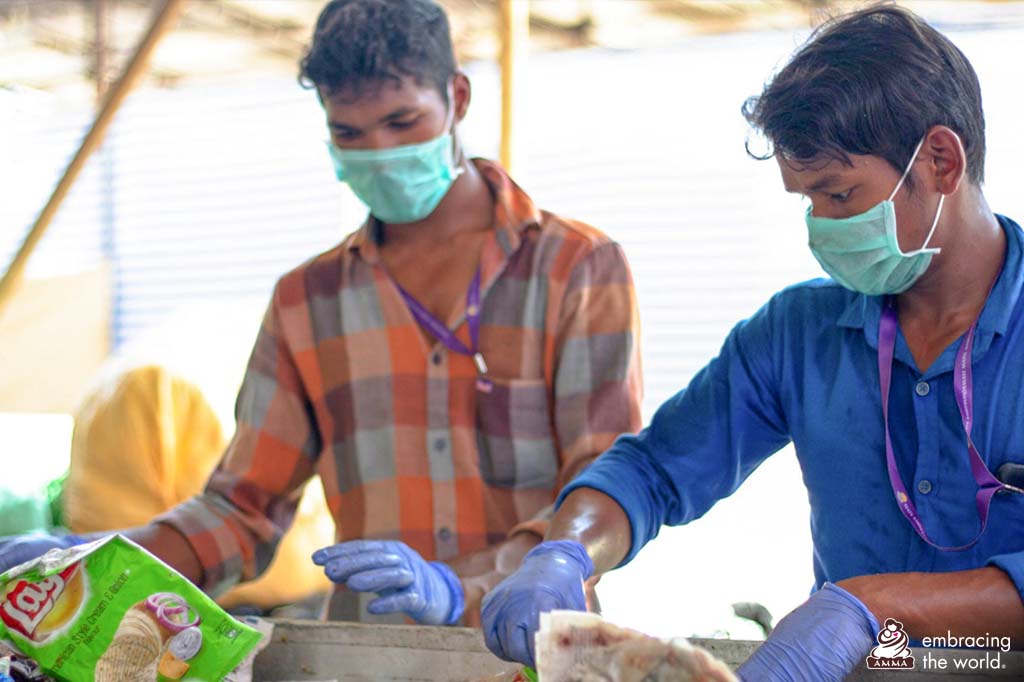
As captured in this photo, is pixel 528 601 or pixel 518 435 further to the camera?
pixel 518 435

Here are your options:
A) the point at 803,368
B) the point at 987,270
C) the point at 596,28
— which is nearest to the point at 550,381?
the point at 803,368

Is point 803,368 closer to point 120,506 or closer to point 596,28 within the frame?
point 120,506

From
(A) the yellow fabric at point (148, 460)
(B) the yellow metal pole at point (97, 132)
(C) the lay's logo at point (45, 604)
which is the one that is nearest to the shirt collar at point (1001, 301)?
(C) the lay's logo at point (45, 604)

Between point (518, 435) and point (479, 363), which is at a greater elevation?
point (479, 363)

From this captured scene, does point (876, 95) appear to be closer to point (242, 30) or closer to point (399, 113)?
point (399, 113)

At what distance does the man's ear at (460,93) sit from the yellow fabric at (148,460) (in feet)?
5.10

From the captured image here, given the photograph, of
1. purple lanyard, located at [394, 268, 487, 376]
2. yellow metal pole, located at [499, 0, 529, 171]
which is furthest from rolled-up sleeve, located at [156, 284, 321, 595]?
yellow metal pole, located at [499, 0, 529, 171]

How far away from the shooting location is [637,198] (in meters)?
4.97

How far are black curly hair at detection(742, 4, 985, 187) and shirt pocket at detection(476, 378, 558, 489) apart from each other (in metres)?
0.69

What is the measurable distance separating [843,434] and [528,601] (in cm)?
58

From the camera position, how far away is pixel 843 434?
169 cm

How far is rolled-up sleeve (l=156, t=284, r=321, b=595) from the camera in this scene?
2.17 m

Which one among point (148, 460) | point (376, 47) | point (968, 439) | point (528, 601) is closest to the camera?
point (528, 601)

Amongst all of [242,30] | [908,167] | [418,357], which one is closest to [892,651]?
[908,167]
